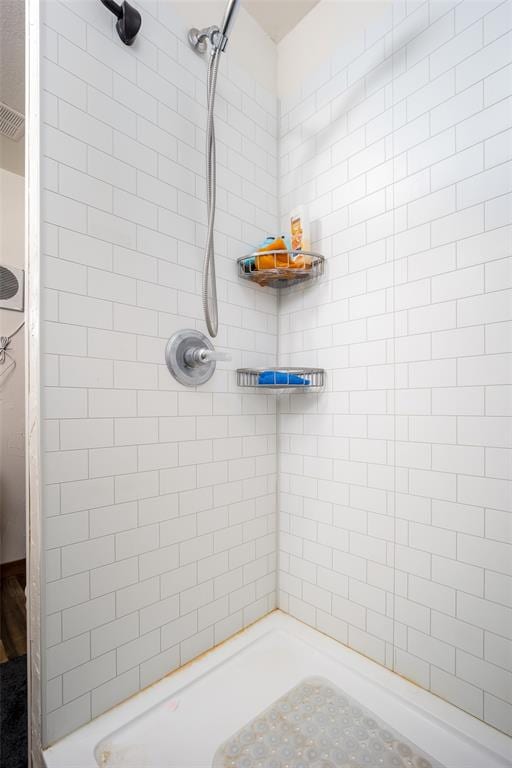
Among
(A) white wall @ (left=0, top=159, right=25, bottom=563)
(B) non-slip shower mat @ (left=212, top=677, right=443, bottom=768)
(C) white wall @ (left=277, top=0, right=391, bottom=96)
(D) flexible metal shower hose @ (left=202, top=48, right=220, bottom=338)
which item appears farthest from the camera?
(A) white wall @ (left=0, top=159, right=25, bottom=563)

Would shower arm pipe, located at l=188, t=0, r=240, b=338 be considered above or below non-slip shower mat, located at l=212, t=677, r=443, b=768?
above

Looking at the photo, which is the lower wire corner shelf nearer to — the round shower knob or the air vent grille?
the round shower knob

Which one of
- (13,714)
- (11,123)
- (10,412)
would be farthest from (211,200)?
(13,714)

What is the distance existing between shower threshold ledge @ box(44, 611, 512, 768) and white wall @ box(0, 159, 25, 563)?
123 centimetres

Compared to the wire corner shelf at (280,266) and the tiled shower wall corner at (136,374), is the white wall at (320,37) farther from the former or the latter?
the wire corner shelf at (280,266)

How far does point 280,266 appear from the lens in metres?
1.29

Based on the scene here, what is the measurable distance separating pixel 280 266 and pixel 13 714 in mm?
1656

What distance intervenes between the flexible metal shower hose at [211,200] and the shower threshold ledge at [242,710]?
3.54 feet

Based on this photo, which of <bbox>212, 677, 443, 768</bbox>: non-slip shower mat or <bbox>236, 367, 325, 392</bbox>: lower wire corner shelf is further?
<bbox>236, 367, 325, 392</bbox>: lower wire corner shelf

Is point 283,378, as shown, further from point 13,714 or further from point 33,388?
point 13,714

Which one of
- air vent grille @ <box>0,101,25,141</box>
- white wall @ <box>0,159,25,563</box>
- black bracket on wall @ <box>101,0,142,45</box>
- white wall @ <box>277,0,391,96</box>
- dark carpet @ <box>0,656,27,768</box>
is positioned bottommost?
dark carpet @ <box>0,656,27,768</box>

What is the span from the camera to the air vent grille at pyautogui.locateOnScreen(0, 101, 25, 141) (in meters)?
1.60

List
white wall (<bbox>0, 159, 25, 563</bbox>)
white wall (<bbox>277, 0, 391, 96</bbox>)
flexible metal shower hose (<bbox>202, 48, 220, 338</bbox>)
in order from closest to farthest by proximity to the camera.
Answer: flexible metal shower hose (<bbox>202, 48, 220, 338</bbox>), white wall (<bbox>277, 0, 391, 96</bbox>), white wall (<bbox>0, 159, 25, 563</bbox>)

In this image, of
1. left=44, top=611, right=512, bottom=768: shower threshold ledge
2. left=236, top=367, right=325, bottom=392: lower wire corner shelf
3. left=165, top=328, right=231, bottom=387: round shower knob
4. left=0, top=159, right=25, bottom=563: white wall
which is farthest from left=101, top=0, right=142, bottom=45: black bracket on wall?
left=44, top=611, right=512, bottom=768: shower threshold ledge
